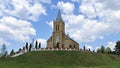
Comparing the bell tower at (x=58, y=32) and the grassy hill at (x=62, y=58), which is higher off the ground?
the bell tower at (x=58, y=32)

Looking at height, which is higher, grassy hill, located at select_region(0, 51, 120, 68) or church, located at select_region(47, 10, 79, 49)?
church, located at select_region(47, 10, 79, 49)

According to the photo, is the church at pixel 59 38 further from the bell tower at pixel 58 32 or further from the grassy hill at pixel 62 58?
the grassy hill at pixel 62 58

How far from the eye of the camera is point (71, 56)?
264ft

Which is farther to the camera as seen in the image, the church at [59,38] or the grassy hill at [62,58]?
the church at [59,38]

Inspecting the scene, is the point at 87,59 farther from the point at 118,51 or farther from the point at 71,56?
the point at 118,51

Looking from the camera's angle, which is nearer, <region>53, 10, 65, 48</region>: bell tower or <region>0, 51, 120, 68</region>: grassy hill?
<region>0, 51, 120, 68</region>: grassy hill

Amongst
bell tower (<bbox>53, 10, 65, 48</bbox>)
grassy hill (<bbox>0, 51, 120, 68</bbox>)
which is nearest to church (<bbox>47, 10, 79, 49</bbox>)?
bell tower (<bbox>53, 10, 65, 48</bbox>)

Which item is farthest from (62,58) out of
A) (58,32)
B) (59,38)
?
(58,32)

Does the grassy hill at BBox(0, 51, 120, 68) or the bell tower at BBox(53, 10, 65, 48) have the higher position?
the bell tower at BBox(53, 10, 65, 48)

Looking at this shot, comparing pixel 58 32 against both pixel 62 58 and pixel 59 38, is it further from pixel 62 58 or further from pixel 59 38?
pixel 62 58

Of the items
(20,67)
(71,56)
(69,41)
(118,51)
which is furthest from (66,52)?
(118,51)

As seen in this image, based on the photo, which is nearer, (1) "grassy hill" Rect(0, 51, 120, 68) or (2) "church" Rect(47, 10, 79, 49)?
(1) "grassy hill" Rect(0, 51, 120, 68)

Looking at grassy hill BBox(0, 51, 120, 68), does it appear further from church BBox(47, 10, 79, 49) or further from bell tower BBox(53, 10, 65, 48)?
bell tower BBox(53, 10, 65, 48)

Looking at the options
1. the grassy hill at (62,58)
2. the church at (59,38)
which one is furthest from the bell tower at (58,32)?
the grassy hill at (62,58)
